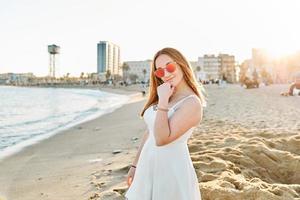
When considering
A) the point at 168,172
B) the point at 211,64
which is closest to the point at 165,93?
the point at 168,172

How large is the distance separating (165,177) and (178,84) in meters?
0.54

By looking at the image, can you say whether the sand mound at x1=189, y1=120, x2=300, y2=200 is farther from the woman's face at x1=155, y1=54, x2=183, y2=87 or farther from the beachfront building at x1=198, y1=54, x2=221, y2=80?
the beachfront building at x1=198, y1=54, x2=221, y2=80

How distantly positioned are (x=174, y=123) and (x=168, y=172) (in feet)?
0.93

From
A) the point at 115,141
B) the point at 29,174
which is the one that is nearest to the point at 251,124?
the point at 115,141

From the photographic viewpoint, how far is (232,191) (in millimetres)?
3459

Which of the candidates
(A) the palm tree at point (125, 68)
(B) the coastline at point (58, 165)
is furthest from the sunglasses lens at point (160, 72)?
(A) the palm tree at point (125, 68)

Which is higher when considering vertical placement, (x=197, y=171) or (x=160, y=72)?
(x=160, y=72)

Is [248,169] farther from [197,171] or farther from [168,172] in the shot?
[168,172]

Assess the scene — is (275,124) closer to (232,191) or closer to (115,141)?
(115,141)

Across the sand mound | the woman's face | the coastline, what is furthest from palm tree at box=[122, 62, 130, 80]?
the woman's face

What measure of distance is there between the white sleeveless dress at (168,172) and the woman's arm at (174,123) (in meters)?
0.04

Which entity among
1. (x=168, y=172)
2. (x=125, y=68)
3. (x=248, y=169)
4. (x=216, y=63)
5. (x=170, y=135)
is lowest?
(x=248, y=169)

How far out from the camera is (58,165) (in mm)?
6504

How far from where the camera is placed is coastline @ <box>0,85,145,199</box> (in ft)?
15.4
